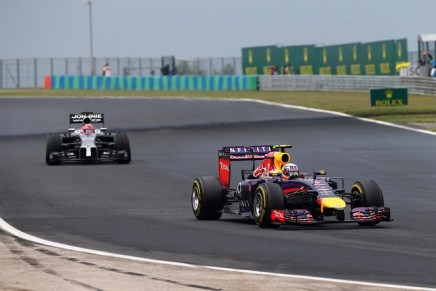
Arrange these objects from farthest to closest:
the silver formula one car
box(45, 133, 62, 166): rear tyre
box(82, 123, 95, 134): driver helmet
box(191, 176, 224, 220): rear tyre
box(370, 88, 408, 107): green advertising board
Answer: box(370, 88, 408, 107): green advertising board
box(82, 123, 95, 134): driver helmet
the silver formula one car
box(45, 133, 62, 166): rear tyre
box(191, 176, 224, 220): rear tyre

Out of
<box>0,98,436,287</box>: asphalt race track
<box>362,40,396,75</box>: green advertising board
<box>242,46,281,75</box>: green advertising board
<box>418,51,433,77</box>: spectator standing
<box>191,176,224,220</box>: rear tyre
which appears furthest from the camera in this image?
<box>242,46,281,75</box>: green advertising board

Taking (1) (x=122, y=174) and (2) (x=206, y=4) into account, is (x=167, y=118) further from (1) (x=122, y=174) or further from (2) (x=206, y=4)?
(2) (x=206, y=4)

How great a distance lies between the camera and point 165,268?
12.4 m

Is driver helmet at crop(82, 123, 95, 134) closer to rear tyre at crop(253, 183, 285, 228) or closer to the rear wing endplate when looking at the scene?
the rear wing endplate

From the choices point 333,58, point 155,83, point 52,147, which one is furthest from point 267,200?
point 333,58

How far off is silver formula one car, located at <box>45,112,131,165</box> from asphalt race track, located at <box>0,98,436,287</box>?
0.48 meters

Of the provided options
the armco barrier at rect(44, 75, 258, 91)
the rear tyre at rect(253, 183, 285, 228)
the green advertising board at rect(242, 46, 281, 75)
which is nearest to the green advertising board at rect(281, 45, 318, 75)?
the green advertising board at rect(242, 46, 281, 75)

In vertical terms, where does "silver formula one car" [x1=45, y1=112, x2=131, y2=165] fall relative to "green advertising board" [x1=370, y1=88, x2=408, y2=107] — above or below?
below

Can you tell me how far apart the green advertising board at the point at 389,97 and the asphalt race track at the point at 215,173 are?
2.67 m

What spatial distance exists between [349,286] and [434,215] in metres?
7.61

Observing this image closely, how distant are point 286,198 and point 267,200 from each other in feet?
1.72

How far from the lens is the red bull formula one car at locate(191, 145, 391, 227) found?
16266 millimetres

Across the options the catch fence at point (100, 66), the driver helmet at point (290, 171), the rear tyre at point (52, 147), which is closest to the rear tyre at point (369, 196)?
the driver helmet at point (290, 171)

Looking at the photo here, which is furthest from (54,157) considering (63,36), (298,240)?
(63,36)
